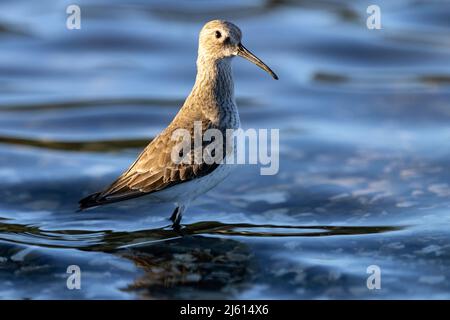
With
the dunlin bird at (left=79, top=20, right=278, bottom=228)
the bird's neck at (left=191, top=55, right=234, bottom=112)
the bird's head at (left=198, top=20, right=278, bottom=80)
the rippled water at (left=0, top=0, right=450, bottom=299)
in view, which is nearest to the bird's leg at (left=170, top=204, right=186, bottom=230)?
the dunlin bird at (left=79, top=20, right=278, bottom=228)

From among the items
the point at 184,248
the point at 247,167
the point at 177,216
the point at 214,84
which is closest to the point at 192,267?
the point at 184,248

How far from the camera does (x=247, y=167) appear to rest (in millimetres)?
13766

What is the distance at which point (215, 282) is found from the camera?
977 cm

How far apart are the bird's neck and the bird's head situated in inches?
3.5

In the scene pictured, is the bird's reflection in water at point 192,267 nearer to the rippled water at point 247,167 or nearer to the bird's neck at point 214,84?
the rippled water at point 247,167

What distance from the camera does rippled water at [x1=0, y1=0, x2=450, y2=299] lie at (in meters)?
10.1

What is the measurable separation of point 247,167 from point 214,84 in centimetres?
304

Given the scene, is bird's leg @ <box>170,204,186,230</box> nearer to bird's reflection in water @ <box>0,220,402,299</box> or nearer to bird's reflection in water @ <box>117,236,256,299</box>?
bird's reflection in water @ <box>0,220,402,299</box>

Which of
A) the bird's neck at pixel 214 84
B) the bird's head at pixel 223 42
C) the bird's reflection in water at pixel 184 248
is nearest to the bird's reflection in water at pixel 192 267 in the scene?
the bird's reflection in water at pixel 184 248

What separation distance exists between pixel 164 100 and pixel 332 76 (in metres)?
3.56

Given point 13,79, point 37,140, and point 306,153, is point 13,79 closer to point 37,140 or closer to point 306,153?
point 37,140

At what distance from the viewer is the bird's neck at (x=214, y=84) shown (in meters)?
10.8

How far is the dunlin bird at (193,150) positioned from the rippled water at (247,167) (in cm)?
65

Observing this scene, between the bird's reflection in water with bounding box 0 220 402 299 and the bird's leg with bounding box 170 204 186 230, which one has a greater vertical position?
the bird's leg with bounding box 170 204 186 230
